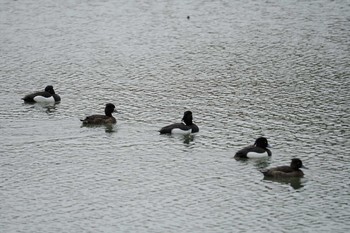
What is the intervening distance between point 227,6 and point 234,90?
16.6m

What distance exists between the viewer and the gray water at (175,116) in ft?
57.3

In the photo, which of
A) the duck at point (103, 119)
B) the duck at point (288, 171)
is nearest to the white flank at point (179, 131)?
the duck at point (103, 119)

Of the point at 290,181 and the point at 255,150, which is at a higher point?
the point at 255,150

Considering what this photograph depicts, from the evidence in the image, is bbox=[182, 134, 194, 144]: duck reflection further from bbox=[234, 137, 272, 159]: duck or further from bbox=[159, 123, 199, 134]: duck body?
bbox=[234, 137, 272, 159]: duck

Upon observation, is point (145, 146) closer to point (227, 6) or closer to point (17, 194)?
point (17, 194)

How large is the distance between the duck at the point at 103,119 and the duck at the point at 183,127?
6.41 feet

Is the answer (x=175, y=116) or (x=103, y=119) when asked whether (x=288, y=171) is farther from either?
(x=103, y=119)

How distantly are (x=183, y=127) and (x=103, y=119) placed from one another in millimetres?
2608

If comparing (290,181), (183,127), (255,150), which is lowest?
(290,181)

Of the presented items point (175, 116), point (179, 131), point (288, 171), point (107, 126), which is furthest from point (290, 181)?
point (107, 126)

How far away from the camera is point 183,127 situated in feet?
75.5

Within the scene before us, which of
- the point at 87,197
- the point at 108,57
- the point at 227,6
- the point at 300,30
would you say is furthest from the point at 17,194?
the point at 227,6

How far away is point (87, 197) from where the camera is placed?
18281 mm

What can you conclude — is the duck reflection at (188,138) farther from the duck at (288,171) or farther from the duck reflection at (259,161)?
the duck at (288,171)
